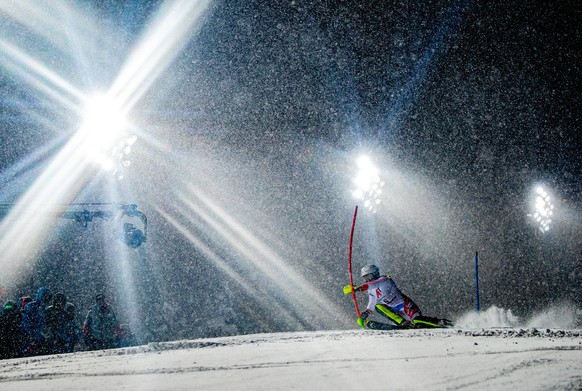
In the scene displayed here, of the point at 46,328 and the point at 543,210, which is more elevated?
the point at 543,210

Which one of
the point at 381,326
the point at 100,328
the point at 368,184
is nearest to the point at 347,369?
the point at 381,326

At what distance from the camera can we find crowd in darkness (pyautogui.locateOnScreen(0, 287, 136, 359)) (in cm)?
1014

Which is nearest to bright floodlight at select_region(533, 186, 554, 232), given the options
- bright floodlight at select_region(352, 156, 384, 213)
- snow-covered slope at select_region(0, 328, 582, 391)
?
bright floodlight at select_region(352, 156, 384, 213)

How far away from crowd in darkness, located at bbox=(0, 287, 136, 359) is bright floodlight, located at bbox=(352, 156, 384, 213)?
16476 millimetres

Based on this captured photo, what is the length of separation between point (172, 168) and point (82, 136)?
13.5ft

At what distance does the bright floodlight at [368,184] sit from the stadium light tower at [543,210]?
15239mm

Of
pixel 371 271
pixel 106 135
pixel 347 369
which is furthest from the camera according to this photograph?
pixel 106 135

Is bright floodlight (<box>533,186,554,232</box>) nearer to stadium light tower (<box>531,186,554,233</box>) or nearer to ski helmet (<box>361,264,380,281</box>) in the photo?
stadium light tower (<box>531,186,554,233</box>)

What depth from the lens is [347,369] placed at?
4.02 metres

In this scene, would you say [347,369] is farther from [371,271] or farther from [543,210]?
[543,210]

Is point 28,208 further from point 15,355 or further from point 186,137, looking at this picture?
point 186,137

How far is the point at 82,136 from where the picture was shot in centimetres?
1927

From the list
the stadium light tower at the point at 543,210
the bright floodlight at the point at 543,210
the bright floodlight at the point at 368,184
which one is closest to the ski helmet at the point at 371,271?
the bright floodlight at the point at 368,184

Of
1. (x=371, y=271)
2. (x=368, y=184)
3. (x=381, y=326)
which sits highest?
(x=368, y=184)
